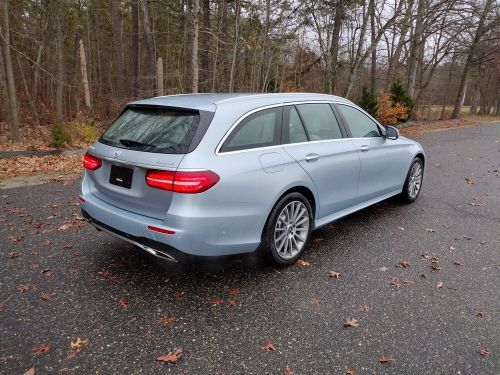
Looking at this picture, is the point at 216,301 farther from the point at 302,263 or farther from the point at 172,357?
the point at 302,263

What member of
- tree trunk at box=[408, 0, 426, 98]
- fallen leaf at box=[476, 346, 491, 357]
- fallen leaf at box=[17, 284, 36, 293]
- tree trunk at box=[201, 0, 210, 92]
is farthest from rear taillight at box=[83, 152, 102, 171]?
tree trunk at box=[408, 0, 426, 98]

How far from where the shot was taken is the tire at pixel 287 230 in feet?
10.9

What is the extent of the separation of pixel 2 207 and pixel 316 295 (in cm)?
464

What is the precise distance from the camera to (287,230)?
3.57 metres

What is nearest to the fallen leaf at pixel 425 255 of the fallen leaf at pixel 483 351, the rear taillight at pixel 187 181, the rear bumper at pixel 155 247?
the fallen leaf at pixel 483 351

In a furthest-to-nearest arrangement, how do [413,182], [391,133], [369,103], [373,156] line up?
1. [369,103]
2. [413,182]
3. [391,133]
4. [373,156]

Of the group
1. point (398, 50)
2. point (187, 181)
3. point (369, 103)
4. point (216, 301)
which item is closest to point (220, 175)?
point (187, 181)

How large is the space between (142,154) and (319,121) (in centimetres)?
201

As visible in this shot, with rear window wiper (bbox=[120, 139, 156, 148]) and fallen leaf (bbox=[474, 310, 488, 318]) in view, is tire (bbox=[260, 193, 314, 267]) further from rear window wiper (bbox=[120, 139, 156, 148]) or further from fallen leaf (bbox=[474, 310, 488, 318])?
fallen leaf (bbox=[474, 310, 488, 318])

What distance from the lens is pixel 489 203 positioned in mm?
5996

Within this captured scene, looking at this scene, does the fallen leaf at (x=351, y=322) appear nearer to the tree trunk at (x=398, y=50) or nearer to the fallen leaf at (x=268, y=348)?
the fallen leaf at (x=268, y=348)

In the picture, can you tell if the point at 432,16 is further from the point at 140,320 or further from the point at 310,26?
the point at 140,320

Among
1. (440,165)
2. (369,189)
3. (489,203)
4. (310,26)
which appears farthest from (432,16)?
(369,189)

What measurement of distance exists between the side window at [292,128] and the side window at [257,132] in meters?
0.09
